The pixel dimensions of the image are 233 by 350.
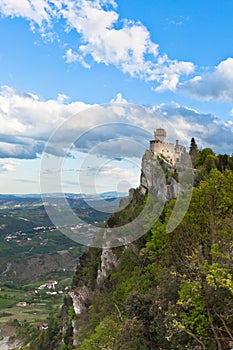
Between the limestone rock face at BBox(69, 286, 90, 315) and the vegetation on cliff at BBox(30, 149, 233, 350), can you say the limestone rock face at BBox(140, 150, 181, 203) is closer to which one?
the vegetation on cliff at BBox(30, 149, 233, 350)

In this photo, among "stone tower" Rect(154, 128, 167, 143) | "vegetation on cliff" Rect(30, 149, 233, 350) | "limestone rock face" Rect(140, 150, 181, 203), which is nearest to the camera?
"vegetation on cliff" Rect(30, 149, 233, 350)

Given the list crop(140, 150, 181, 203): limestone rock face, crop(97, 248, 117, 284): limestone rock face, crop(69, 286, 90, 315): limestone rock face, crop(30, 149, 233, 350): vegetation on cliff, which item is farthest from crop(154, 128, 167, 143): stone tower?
crop(69, 286, 90, 315): limestone rock face

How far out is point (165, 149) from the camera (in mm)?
68312

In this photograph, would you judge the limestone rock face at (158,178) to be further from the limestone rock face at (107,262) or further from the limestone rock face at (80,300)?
the limestone rock face at (80,300)

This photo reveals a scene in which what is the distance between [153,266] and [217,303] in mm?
16422

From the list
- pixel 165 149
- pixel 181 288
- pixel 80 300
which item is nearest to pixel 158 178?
pixel 165 149

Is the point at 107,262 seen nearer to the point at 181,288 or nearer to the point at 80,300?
the point at 80,300

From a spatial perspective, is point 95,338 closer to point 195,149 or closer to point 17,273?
point 195,149

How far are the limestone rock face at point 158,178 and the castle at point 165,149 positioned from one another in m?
2.11

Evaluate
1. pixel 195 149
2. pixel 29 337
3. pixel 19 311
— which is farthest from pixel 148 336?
pixel 19 311

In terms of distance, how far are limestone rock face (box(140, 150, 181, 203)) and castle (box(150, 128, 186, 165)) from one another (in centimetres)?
211

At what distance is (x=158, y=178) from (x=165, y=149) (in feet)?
40.8

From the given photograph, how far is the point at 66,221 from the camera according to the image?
2467 cm

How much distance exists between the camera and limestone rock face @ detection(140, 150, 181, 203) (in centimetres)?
4898
